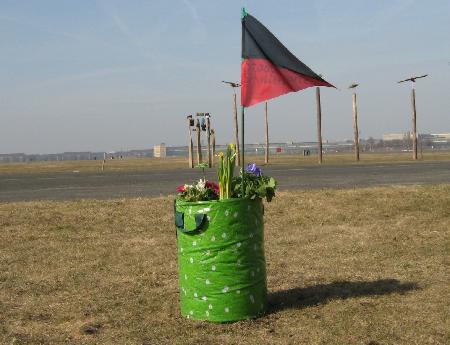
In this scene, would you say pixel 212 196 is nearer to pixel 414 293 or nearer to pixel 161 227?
pixel 414 293

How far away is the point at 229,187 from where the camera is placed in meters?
5.91

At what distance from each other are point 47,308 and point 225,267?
254 cm

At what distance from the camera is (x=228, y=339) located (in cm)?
526

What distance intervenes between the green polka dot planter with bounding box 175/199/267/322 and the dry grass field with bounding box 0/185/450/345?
21cm

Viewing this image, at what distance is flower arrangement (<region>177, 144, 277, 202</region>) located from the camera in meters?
5.90

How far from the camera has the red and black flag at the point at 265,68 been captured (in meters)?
5.94

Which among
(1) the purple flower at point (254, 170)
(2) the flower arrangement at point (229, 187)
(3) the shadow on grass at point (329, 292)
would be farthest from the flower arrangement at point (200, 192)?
(3) the shadow on grass at point (329, 292)

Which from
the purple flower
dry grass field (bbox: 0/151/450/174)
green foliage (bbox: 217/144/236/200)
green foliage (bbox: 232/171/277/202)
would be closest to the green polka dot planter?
green foliage (bbox: 232/171/277/202)

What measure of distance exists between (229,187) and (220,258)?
2.56 feet

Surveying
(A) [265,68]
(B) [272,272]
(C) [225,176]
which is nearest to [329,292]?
(B) [272,272]

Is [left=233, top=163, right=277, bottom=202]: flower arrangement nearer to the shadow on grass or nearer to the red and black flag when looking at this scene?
the red and black flag

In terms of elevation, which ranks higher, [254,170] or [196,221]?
[254,170]

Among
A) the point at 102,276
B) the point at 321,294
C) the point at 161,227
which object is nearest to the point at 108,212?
the point at 161,227

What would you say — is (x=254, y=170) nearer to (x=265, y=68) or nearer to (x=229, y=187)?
(x=229, y=187)
